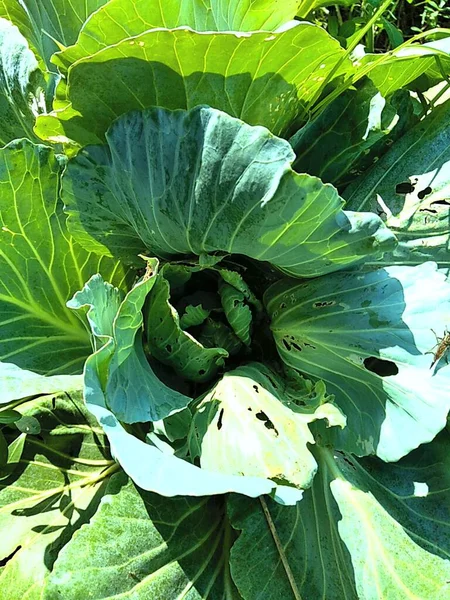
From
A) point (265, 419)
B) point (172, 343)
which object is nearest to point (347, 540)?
point (265, 419)

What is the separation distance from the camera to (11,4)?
61.0 inches

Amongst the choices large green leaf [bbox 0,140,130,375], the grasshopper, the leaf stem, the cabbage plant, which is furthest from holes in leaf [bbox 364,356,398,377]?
large green leaf [bbox 0,140,130,375]

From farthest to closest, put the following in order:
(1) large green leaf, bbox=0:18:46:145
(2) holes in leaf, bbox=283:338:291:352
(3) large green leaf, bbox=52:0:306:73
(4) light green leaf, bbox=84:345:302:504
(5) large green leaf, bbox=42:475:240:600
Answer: (2) holes in leaf, bbox=283:338:291:352 → (1) large green leaf, bbox=0:18:46:145 → (5) large green leaf, bbox=42:475:240:600 → (3) large green leaf, bbox=52:0:306:73 → (4) light green leaf, bbox=84:345:302:504

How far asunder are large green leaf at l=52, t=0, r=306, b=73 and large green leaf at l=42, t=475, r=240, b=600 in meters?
0.82

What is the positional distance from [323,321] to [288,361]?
0.49 feet

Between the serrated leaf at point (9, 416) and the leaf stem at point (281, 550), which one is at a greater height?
the serrated leaf at point (9, 416)

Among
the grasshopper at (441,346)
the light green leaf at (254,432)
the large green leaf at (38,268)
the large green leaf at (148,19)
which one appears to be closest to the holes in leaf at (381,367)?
the grasshopper at (441,346)

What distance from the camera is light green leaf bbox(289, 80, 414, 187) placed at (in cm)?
131

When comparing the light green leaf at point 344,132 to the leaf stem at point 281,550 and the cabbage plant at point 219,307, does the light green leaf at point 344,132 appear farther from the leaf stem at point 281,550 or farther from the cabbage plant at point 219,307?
the leaf stem at point 281,550

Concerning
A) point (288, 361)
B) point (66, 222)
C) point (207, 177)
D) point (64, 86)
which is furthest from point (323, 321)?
point (64, 86)

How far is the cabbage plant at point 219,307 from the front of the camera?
3.41ft

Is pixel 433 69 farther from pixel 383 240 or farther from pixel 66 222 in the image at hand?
pixel 66 222

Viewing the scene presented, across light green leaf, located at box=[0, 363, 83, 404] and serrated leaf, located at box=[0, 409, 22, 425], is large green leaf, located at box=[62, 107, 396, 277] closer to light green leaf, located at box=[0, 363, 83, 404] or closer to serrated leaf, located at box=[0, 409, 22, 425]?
light green leaf, located at box=[0, 363, 83, 404]

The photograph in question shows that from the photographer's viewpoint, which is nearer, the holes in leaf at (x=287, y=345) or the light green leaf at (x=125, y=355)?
the light green leaf at (x=125, y=355)
